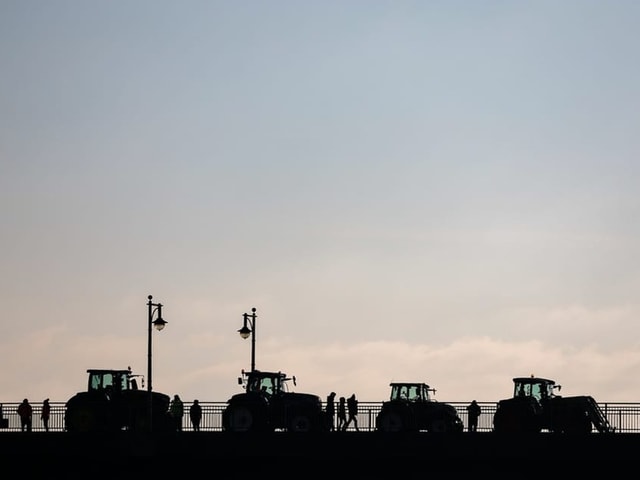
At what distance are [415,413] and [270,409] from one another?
5.82 meters

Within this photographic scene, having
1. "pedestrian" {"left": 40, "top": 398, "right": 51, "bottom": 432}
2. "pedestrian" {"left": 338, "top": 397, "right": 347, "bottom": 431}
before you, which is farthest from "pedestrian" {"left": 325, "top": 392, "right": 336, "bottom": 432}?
"pedestrian" {"left": 40, "top": 398, "right": 51, "bottom": 432}

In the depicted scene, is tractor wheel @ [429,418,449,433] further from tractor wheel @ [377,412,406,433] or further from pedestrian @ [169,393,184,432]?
pedestrian @ [169,393,184,432]

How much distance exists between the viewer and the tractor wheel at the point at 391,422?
7306cm

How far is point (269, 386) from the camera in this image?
238 feet

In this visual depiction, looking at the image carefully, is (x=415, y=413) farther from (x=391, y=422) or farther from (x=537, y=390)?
(x=537, y=390)

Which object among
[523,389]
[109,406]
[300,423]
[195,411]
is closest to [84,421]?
[109,406]

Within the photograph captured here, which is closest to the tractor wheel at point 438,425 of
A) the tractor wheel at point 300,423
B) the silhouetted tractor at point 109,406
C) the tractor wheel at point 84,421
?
the tractor wheel at point 300,423

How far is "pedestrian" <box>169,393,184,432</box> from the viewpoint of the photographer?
7444cm

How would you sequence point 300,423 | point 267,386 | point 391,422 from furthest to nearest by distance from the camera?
point 391,422
point 267,386
point 300,423

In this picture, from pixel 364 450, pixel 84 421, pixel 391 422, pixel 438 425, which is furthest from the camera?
pixel 391 422

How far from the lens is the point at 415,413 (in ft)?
240

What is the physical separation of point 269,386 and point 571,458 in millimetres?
12189

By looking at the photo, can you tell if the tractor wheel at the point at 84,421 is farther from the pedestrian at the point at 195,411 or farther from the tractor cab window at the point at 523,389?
the tractor cab window at the point at 523,389

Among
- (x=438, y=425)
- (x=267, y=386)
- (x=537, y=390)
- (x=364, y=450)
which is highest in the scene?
(x=267, y=386)
